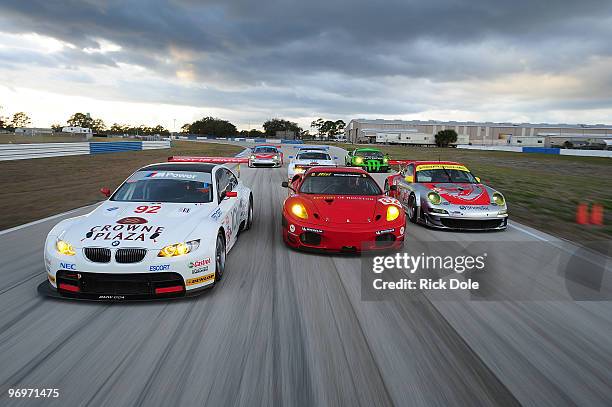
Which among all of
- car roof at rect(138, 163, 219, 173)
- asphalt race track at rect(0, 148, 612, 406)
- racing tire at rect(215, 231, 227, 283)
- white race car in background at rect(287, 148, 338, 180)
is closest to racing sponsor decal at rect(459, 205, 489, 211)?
asphalt race track at rect(0, 148, 612, 406)

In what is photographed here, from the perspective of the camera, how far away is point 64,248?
4.19 metres

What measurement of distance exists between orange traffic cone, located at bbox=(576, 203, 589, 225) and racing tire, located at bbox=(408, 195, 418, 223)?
3777 mm

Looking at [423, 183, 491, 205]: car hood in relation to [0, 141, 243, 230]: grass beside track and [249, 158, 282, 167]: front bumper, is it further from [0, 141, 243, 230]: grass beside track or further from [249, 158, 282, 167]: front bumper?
[249, 158, 282, 167]: front bumper

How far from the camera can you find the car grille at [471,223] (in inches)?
299

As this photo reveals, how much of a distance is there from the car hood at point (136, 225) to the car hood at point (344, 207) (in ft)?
5.65

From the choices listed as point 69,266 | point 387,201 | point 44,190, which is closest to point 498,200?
point 387,201

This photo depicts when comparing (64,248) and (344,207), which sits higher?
(344,207)

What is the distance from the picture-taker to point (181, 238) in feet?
14.2

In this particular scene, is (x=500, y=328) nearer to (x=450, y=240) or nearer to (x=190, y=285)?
(x=190, y=285)

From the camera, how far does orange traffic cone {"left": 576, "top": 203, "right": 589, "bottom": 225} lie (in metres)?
9.43

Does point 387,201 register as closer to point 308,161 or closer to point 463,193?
point 463,193

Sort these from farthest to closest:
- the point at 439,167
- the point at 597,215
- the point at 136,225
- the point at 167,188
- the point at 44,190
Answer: the point at 44,190 < the point at 597,215 < the point at 439,167 < the point at 167,188 < the point at 136,225

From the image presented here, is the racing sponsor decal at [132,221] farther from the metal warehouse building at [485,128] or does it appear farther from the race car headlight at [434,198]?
the metal warehouse building at [485,128]

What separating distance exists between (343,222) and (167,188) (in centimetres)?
246
